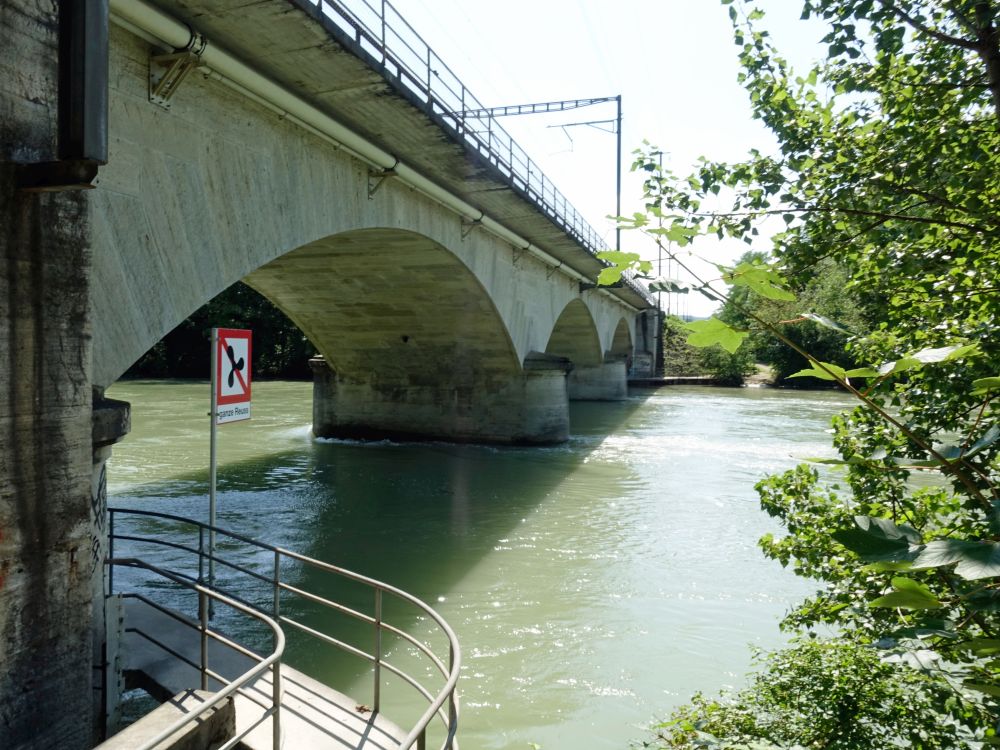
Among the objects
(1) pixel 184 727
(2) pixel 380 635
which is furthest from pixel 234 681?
(2) pixel 380 635

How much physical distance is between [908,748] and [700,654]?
2.73 m

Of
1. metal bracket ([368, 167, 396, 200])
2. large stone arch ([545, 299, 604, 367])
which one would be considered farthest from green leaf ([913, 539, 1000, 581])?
large stone arch ([545, 299, 604, 367])

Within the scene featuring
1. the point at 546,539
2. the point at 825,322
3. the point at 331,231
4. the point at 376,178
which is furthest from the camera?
the point at 376,178

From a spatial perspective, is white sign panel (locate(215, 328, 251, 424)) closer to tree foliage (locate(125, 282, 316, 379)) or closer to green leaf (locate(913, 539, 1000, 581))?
green leaf (locate(913, 539, 1000, 581))

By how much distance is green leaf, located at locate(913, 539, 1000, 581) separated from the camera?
1.06 meters

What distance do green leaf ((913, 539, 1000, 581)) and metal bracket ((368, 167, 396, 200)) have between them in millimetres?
9719

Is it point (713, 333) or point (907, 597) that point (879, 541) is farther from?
point (713, 333)

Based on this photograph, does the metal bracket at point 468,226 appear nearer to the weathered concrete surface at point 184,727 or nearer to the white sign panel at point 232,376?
the white sign panel at point 232,376

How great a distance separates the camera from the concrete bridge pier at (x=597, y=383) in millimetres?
34812

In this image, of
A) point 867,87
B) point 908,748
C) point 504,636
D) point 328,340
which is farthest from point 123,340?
point 328,340

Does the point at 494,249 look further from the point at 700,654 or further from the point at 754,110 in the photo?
the point at 754,110

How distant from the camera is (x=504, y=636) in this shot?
6.61 meters

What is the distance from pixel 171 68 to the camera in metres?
5.88

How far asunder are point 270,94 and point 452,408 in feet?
40.0
